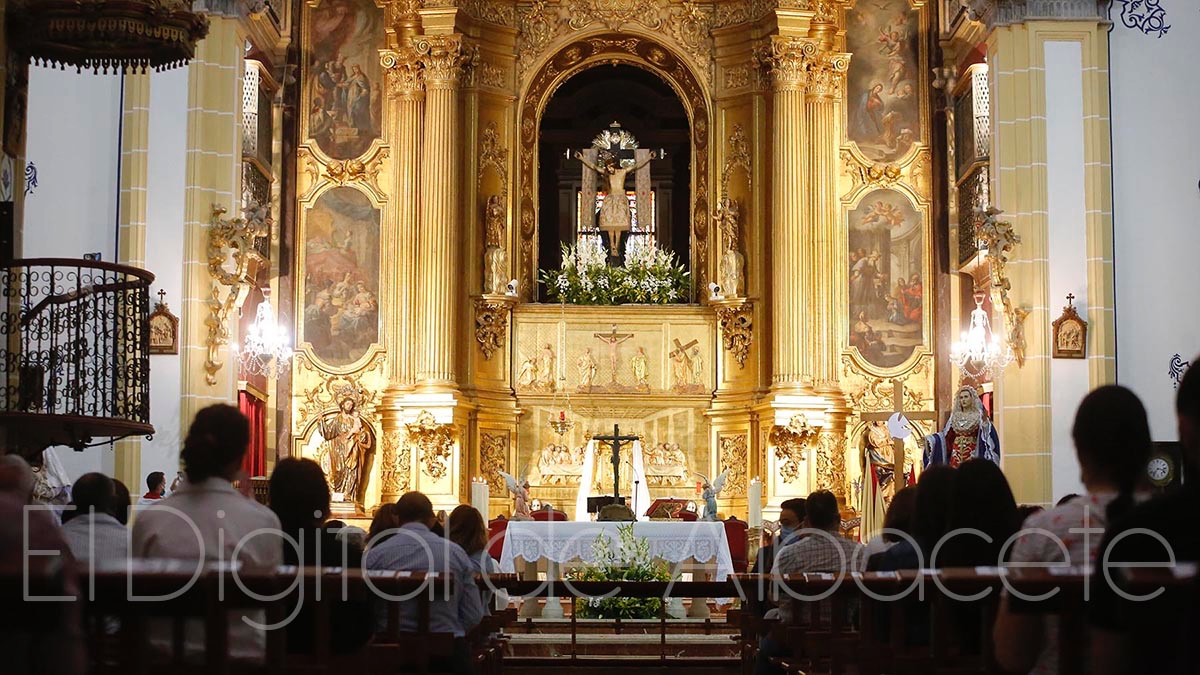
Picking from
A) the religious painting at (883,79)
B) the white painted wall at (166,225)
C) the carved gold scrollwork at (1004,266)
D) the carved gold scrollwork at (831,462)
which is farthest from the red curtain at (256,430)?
the carved gold scrollwork at (1004,266)

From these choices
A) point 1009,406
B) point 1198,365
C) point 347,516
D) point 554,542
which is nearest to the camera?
point 1198,365

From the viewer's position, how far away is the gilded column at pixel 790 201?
67.9ft

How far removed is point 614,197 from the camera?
2283 centimetres

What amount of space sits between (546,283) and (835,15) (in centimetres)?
525

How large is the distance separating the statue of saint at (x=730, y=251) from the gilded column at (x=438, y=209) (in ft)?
11.7

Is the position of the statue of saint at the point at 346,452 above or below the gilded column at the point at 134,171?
below

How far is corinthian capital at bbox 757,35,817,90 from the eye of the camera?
20656 millimetres

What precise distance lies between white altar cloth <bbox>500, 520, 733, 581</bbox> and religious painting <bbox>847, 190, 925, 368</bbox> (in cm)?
588

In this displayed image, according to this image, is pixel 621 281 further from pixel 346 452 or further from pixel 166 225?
pixel 166 225

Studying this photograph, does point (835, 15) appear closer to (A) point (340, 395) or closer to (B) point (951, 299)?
(B) point (951, 299)

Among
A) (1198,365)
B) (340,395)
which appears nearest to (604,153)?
(340,395)

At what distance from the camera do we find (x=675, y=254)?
23.2m

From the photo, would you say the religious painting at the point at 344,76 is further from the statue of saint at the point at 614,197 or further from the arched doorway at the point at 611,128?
the statue of saint at the point at 614,197

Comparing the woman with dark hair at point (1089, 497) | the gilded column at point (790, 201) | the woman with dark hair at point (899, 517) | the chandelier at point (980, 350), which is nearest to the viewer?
the woman with dark hair at point (1089, 497)
